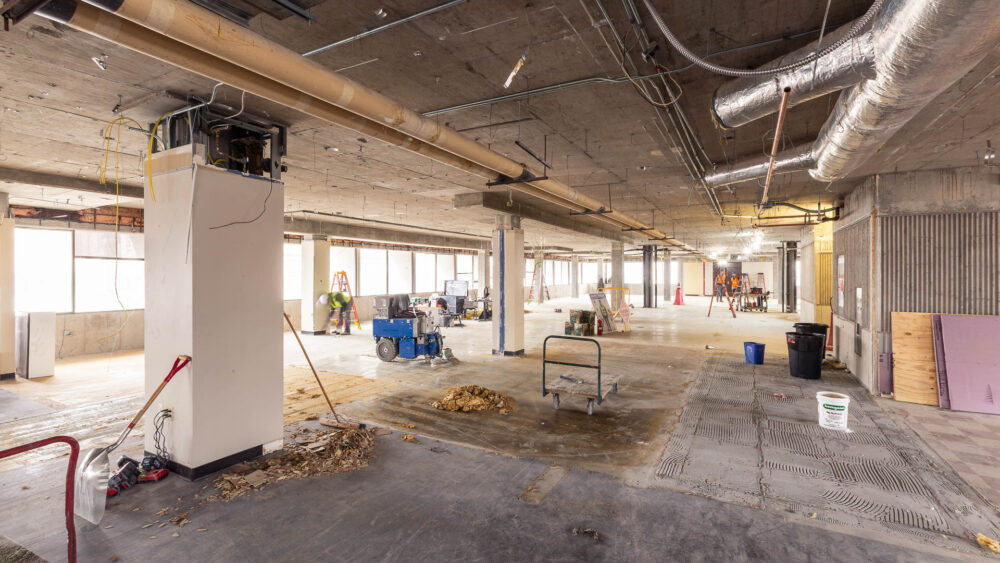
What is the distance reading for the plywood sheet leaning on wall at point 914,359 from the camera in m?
6.25

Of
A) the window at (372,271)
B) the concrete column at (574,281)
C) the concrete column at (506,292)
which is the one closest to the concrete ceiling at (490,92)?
the concrete column at (506,292)

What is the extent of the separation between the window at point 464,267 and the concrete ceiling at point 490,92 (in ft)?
56.7

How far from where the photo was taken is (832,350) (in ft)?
33.7

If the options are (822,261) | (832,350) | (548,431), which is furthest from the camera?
(822,261)

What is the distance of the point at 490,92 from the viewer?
4.35 metres

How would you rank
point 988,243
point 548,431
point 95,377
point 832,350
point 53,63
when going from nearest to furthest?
point 53,63, point 548,431, point 988,243, point 95,377, point 832,350

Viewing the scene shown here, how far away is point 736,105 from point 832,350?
9.34 metres

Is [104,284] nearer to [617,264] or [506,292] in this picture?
[506,292]

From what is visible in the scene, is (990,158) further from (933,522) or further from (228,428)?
(228,428)

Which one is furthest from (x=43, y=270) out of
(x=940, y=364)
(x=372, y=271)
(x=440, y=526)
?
(x=940, y=364)

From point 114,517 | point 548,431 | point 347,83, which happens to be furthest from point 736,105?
point 114,517

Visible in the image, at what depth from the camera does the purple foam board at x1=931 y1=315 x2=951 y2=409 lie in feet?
19.8

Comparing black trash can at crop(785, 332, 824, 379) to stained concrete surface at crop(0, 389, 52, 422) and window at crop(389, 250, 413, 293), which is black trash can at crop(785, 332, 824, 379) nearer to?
stained concrete surface at crop(0, 389, 52, 422)

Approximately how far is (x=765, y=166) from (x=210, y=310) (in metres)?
6.59
